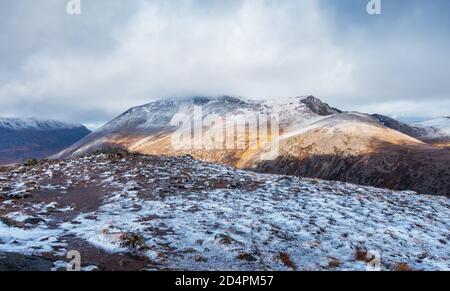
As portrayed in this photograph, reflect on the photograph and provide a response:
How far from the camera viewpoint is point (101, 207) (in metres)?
18.3

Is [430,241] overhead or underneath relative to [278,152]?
overhead

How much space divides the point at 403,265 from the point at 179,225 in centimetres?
822

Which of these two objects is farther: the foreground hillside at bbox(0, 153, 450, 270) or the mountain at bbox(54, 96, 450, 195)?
the mountain at bbox(54, 96, 450, 195)

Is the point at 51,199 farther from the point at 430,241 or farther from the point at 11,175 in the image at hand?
the point at 430,241

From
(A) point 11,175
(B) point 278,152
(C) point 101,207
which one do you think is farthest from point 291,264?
(B) point 278,152

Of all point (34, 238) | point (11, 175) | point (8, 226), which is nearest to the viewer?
point (34, 238)

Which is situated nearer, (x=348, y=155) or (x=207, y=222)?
(x=207, y=222)

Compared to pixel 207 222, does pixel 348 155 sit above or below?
below

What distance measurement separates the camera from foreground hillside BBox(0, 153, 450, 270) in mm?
12125

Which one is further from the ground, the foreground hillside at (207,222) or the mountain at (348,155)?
the foreground hillside at (207,222)

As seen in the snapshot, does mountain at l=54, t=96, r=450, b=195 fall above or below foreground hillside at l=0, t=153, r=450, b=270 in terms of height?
below

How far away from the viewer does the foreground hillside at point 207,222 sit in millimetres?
12125

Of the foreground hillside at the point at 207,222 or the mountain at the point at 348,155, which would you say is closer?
the foreground hillside at the point at 207,222

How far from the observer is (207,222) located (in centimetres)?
1598
